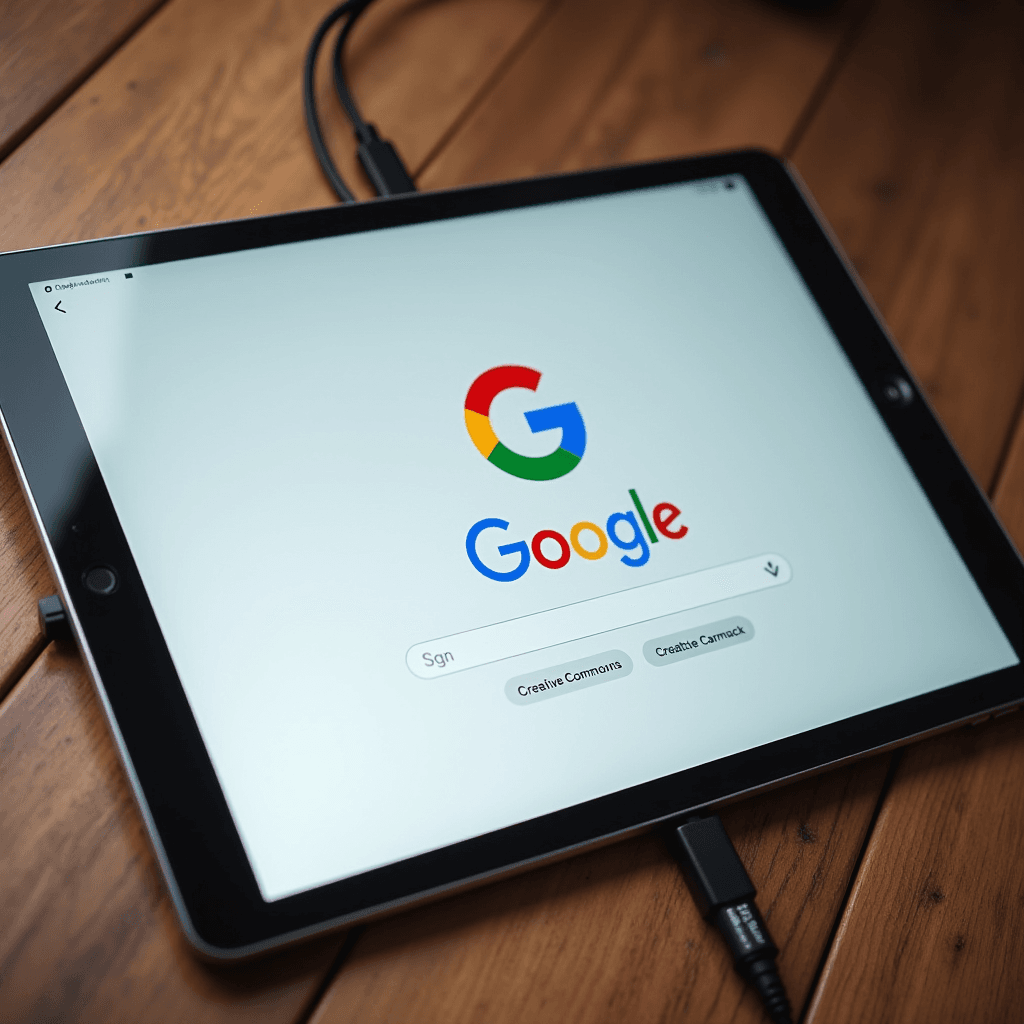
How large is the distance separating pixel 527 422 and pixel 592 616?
0.39ft

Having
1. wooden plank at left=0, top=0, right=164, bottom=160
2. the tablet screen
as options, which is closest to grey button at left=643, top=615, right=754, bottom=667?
the tablet screen

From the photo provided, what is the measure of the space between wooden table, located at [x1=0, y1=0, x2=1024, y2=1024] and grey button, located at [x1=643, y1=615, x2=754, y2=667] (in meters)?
0.10

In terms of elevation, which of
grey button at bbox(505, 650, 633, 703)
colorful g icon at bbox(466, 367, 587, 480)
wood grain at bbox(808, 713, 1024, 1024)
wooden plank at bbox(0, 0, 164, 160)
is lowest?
wood grain at bbox(808, 713, 1024, 1024)

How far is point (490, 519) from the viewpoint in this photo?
1.56 ft

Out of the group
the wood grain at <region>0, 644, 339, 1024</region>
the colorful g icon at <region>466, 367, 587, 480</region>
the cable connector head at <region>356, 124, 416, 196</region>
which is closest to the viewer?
the wood grain at <region>0, 644, 339, 1024</region>

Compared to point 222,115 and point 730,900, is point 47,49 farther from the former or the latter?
point 730,900

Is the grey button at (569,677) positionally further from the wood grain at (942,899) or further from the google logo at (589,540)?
the wood grain at (942,899)

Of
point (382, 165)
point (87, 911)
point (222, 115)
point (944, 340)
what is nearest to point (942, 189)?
point (944, 340)

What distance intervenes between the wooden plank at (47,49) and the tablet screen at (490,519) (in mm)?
208

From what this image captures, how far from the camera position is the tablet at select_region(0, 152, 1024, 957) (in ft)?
1.32

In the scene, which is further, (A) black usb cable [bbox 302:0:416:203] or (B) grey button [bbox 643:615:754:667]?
(A) black usb cable [bbox 302:0:416:203]

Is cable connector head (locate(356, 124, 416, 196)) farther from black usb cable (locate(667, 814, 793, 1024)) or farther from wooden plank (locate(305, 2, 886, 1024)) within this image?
black usb cable (locate(667, 814, 793, 1024))

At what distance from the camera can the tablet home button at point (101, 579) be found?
405mm

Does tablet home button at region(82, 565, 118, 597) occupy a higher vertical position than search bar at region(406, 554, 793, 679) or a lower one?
higher
